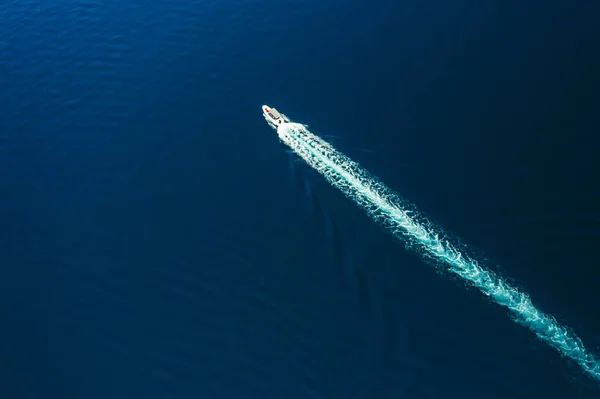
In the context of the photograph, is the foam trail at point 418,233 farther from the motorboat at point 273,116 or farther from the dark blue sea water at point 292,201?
the dark blue sea water at point 292,201

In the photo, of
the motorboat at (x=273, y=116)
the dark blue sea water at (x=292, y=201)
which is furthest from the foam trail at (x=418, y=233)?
the dark blue sea water at (x=292, y=201)

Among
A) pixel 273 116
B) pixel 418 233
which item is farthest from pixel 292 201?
pixel 418 233

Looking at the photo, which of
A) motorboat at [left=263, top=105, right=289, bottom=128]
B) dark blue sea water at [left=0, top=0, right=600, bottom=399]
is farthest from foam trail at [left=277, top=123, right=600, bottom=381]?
dark blue sea water at [left=0, top=0, right=600, bottom=399]

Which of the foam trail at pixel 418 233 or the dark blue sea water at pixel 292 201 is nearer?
the foam trail at pixel 418 233

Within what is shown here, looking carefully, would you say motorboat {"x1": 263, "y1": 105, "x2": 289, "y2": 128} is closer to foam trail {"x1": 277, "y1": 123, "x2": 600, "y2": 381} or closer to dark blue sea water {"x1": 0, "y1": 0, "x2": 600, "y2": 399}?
foam trail {"x1": 277, "y1": 123, "x2": 600, "y2": 381}

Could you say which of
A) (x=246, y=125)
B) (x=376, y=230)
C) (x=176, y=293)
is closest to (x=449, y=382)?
(x=376, y=230)

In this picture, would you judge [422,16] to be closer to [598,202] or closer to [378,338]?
[598,202]
